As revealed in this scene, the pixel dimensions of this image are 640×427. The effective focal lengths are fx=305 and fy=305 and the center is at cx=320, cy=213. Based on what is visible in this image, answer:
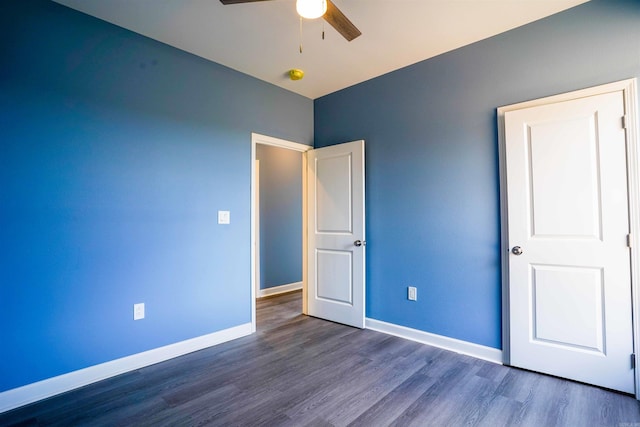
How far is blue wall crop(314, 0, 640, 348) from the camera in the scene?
2.19m

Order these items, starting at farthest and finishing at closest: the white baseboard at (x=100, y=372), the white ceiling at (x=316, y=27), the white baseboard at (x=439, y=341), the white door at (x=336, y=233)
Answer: the white door at (x=336, y=233)
the white baseboard at (x=439, y=341)
the white ceiling at (x=316, y=27)
the white baseboard at (x=100, y=372)

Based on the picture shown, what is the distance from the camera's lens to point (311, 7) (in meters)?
1.59

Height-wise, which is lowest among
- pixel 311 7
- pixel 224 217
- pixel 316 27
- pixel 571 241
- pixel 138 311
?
pixel 138 311

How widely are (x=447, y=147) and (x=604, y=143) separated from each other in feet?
3.49

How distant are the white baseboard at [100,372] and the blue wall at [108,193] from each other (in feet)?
0.16

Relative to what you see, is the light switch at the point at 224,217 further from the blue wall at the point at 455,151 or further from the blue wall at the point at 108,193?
the blue wall at the point at 455,151

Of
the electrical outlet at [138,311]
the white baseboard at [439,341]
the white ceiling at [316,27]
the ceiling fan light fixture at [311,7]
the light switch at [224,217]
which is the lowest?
the white baseboard at [439,341]

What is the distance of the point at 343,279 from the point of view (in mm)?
3447

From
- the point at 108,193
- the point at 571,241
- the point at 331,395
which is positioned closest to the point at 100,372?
the point at 108,193

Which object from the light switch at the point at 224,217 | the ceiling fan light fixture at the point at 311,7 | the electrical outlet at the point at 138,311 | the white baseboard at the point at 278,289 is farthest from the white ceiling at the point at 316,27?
the white baseboard at the point at 278,289

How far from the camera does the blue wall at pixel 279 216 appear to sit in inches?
192

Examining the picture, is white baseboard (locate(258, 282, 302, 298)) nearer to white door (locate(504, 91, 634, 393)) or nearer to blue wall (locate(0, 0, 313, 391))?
blue wall (locate(0, 0, 313, 391))

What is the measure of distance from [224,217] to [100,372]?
5.00 feet

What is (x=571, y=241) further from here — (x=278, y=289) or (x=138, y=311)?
(x=278, y=289)
